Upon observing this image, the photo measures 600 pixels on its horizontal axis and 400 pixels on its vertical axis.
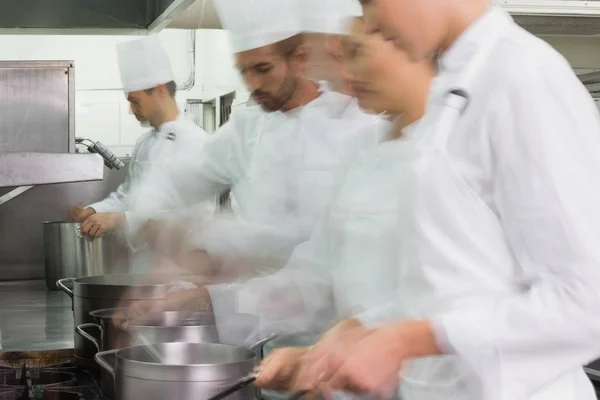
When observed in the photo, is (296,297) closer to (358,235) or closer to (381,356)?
(358,235)

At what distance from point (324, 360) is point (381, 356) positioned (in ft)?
0.21

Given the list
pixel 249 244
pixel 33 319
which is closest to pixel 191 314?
pixel 249 244

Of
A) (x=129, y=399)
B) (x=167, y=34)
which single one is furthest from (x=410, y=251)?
(x=167, y=34)

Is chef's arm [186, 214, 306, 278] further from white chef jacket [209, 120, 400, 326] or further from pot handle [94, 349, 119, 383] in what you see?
pot handle [94, 349, 119, 383]

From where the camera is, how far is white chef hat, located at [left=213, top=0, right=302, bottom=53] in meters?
1.27

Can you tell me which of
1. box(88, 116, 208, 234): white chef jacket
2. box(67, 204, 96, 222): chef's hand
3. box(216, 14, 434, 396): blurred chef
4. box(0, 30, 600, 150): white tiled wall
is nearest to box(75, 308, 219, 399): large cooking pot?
box(216, 14, 434, 396): blurred chef

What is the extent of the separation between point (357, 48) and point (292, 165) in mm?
552

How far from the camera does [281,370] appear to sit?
840 millimetres

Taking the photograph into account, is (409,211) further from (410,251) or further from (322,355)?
(322,355)

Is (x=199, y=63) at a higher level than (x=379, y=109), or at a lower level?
higher

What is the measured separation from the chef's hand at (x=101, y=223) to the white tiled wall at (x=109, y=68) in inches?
19.6

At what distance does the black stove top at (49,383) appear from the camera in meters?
1.27

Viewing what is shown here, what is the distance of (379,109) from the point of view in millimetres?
922

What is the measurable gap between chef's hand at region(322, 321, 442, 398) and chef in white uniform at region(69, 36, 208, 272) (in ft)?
4.33
